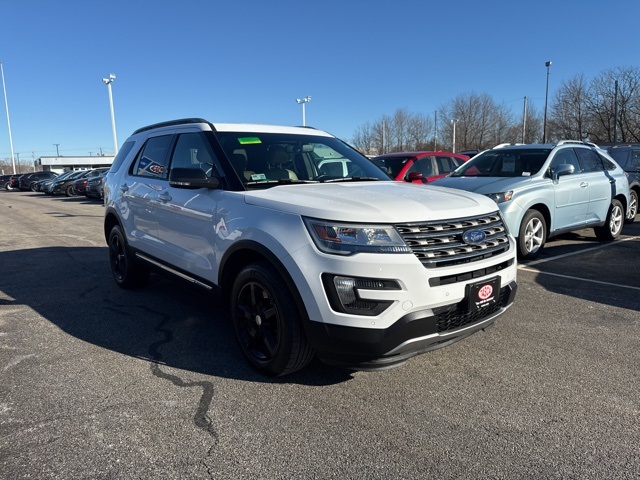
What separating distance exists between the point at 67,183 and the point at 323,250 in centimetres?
3075

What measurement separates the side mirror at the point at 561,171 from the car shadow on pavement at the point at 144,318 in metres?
5.42

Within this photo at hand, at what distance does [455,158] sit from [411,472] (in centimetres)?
1056

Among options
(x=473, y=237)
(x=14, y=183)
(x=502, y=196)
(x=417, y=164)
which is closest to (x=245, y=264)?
(x=473, y=237)

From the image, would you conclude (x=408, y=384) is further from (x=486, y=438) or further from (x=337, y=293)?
(x=337, y=293)

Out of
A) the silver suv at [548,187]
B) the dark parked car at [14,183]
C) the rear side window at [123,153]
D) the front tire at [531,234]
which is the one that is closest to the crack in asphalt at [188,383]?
the rear side window at [123,153]

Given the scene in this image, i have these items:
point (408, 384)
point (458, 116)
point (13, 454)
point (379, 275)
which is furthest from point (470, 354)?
point (458, 116)

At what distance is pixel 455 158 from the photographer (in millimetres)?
11859

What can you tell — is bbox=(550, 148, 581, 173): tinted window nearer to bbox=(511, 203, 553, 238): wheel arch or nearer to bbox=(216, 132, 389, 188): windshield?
bbox=(511, 203, 553, 238): wheel arch

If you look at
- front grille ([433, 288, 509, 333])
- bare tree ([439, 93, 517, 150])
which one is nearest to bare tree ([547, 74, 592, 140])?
bare tree ([439, 93, 517, 150])

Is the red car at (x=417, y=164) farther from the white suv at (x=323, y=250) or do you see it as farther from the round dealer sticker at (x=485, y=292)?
the round dealer sticker at (x=485, y=292)

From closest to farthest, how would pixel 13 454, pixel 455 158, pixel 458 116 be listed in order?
pixel 13 454 → pixel 455 158 → pixel 458 116

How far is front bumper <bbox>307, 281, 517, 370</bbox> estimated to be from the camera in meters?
2.69

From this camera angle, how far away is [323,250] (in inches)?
109

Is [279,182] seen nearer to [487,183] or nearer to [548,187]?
[487,183]
